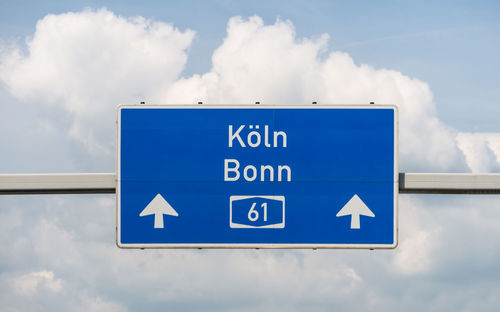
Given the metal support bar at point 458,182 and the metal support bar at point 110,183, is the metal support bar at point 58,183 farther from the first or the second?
the metal support bar at point 458,182

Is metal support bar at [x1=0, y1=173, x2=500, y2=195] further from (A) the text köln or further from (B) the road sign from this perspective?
(A) the text köln

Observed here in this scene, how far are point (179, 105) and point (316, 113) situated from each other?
2.07 metres

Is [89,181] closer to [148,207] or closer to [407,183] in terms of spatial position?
[148,207]

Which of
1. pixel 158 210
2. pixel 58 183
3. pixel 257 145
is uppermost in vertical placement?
pixel 257 145

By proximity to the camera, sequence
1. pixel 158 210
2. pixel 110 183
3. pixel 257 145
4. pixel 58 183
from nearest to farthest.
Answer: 1. pixel 257 145
2. pixel 158 210
3. pixel 110 183
4. pixel 58 183

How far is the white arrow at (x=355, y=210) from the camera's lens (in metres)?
18.5

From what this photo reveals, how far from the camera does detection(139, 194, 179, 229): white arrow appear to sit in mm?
18562

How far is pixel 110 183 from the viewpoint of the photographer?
1903 centimetres

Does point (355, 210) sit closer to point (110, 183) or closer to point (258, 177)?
point (258, 177)

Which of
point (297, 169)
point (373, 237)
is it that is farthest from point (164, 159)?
point (373, 237)

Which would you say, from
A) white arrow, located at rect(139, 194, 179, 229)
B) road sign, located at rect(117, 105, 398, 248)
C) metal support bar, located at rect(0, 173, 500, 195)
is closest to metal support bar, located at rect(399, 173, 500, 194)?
metal support bar, located at rect(0, 173, 500, 195)

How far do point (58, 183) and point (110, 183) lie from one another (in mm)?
856

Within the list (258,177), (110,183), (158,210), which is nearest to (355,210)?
(258,177)

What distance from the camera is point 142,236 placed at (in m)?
18.6
